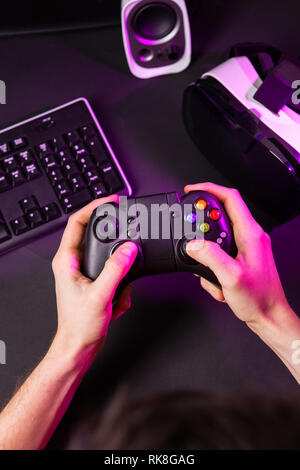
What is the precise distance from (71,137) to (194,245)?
31cm

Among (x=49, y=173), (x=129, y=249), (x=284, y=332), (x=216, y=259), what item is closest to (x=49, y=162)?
(x=49, y=173)

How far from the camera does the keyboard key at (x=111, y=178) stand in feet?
2.35

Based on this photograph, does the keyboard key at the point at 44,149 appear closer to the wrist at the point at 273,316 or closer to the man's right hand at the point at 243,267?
the man's right hand at the point at 243,267

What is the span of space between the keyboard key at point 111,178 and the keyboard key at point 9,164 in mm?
148

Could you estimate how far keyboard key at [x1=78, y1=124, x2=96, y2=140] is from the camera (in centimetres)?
74

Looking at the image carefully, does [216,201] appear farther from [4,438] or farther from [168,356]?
[4,438]

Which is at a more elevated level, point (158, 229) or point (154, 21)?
point (154, 21)

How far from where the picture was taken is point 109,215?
0.62m

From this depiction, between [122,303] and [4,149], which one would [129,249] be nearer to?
[122,303]

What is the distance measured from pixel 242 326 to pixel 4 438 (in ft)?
1.26

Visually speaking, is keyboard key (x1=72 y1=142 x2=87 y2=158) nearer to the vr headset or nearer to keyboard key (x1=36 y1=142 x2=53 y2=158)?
keyboard key (x1=36 y1=142 x2=53 y2=158)

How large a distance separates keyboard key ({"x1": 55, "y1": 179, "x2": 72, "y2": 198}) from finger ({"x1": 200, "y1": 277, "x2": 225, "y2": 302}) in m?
0.27

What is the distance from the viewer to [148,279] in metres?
0.70

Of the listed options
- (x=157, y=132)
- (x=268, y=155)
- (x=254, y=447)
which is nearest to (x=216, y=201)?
(x=268, y=155)
